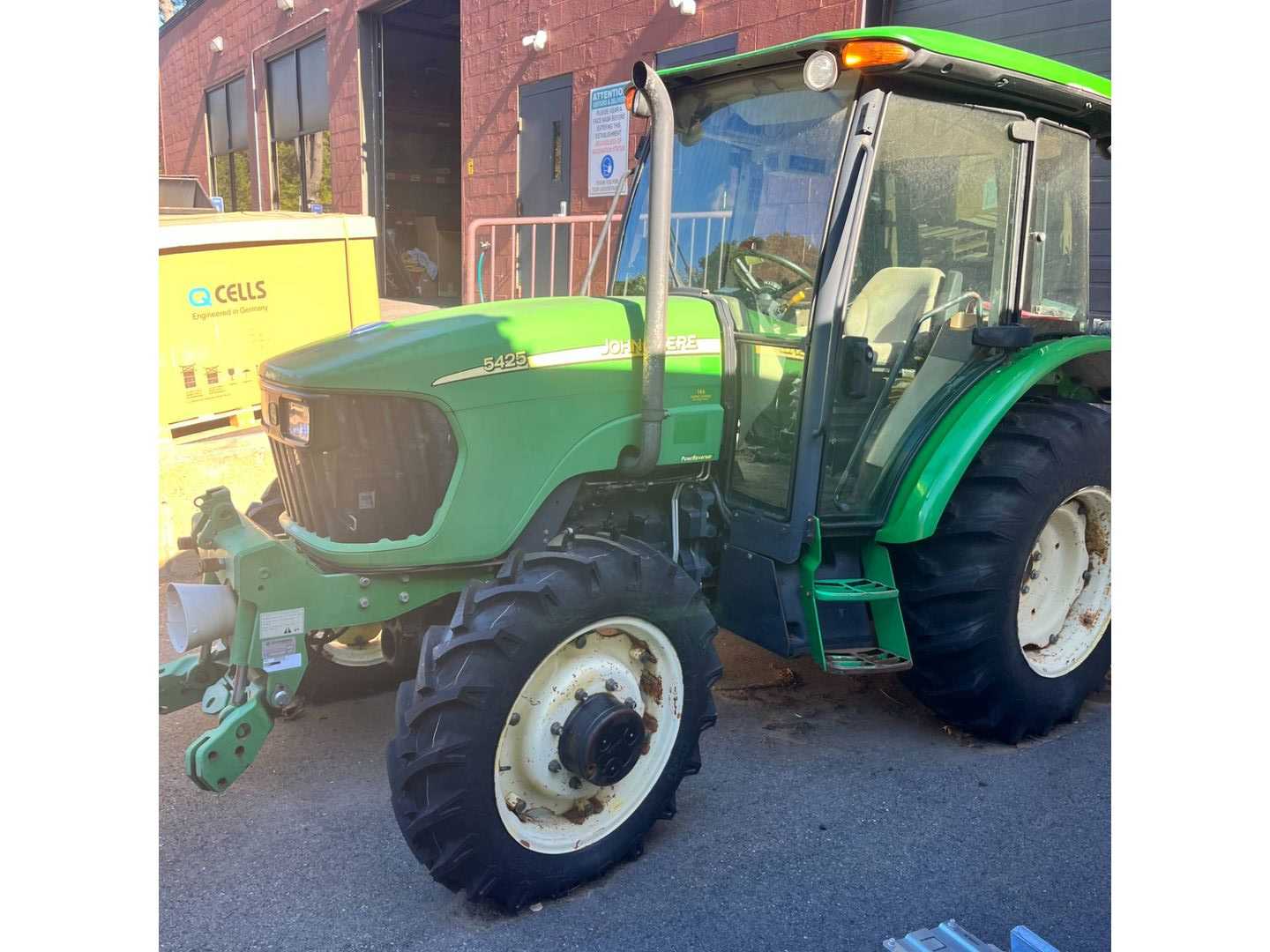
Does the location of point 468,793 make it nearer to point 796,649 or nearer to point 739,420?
Answer: point 796,649

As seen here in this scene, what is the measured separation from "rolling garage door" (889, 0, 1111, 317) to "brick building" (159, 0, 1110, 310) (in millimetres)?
12

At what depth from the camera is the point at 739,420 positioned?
281 cm

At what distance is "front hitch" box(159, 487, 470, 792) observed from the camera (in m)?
2.23

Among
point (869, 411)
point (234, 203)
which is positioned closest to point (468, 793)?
point (869, 411)

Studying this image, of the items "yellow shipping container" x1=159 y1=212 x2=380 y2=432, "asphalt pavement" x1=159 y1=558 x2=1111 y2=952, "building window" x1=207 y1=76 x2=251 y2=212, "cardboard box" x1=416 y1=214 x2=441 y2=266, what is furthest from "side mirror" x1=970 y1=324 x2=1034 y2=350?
"building window" x1=207 y1=76 x2=251 y2=212

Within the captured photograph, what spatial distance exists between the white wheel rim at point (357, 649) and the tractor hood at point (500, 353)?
86cm

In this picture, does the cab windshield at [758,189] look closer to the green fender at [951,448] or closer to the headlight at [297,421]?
the green fender at [951,448]

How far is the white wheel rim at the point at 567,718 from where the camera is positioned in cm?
226

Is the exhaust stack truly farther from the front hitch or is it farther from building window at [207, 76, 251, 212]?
building window at [207, 76, 251, 212]

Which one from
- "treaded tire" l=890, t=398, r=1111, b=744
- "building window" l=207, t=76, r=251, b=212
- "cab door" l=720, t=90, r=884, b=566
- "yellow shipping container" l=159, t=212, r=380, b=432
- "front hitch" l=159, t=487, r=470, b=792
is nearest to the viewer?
"front hitch" l=159, t=487, r=470, b=792

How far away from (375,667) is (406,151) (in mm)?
10855

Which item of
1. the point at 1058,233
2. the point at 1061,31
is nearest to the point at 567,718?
the point at 1058,233

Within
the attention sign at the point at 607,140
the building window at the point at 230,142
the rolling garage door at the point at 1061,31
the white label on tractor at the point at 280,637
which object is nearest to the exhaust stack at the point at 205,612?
the white label on tractor at the point at 280,637

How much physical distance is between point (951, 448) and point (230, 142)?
16.0m
